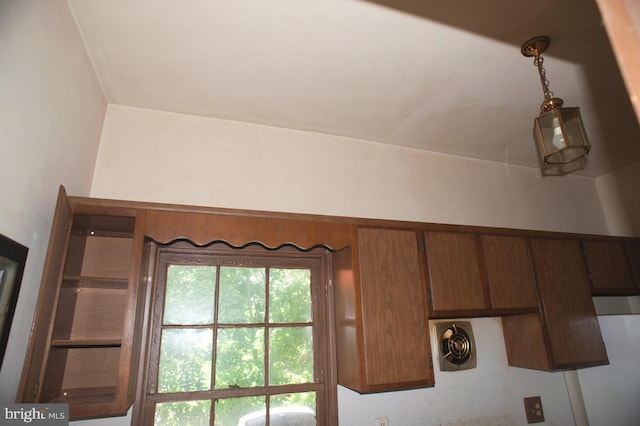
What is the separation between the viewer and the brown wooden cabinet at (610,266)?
2176 mm

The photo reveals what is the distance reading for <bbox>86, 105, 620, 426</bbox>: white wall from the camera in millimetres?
1813

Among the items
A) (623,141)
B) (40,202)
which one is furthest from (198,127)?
(623,141)

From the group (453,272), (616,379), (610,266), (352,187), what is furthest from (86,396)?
(610,266)

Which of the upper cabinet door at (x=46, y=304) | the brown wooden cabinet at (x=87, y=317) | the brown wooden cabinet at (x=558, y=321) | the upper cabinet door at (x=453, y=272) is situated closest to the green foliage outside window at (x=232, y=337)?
the brown wooden cabinet at (x=87, y=317)

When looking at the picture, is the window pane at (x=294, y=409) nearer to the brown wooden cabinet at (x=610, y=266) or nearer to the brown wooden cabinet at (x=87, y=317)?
the brown wooden cabinet at (x=87, y=317)

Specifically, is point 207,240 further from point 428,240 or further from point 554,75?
point 554,75

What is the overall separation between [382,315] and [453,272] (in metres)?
0.49

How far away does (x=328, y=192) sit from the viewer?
2.10 m

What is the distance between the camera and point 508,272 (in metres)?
1.97

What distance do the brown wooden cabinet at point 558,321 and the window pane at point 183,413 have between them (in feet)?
5.83

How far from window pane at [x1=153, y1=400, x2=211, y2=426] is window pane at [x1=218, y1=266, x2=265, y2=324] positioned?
1.26ft

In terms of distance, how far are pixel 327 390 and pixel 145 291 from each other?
1.03 metres

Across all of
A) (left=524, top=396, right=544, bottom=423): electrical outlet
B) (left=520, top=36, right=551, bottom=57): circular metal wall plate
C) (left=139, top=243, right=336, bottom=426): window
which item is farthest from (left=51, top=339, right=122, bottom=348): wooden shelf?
(left=524, top=396, right=544, bottom=423): electrical outlet

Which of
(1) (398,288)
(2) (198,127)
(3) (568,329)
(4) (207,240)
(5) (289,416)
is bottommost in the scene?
(5) (289,416)
